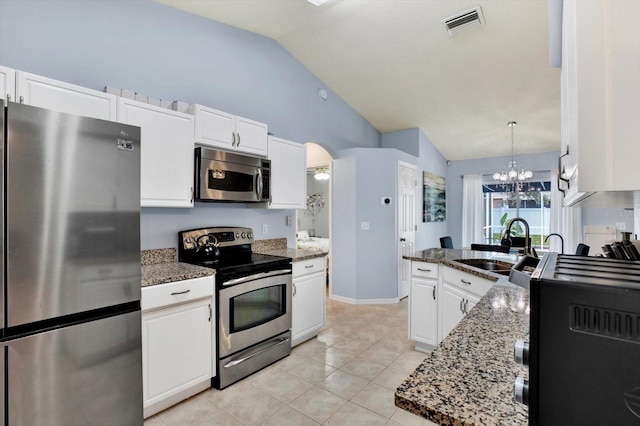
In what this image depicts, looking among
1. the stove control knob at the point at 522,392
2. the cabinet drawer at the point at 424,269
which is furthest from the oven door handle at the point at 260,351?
the stove control knob at the point at 522,392

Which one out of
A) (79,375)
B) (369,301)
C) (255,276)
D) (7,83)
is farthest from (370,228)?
(7,83)

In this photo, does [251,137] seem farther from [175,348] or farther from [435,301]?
[435,301]

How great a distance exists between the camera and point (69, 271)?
1550 millimetres

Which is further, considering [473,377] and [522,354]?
[473,377]

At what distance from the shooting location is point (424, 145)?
5.85 meters

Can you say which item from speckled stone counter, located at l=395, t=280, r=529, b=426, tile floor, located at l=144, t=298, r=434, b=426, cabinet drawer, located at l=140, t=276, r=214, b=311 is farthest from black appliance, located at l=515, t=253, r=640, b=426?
cabinet drawer, located at l=140, t=276, r=214, b=311

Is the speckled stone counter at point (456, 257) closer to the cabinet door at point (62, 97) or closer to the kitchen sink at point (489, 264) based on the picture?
the kitchen sink at point (489, 264)

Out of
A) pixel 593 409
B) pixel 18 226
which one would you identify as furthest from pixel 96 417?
pixel 593 409

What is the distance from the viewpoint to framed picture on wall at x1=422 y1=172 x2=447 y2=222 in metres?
A: 5.90

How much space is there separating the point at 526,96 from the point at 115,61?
4717mm

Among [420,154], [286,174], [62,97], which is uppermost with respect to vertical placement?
[420,154]

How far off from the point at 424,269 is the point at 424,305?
0.34 m

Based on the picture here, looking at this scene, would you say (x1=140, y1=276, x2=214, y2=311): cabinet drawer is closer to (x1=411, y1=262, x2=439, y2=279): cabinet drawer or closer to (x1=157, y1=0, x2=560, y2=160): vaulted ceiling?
(x1=411, y1=262, x2=439, y2=279): cabinet drawer

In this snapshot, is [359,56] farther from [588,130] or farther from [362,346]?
[588,130]
